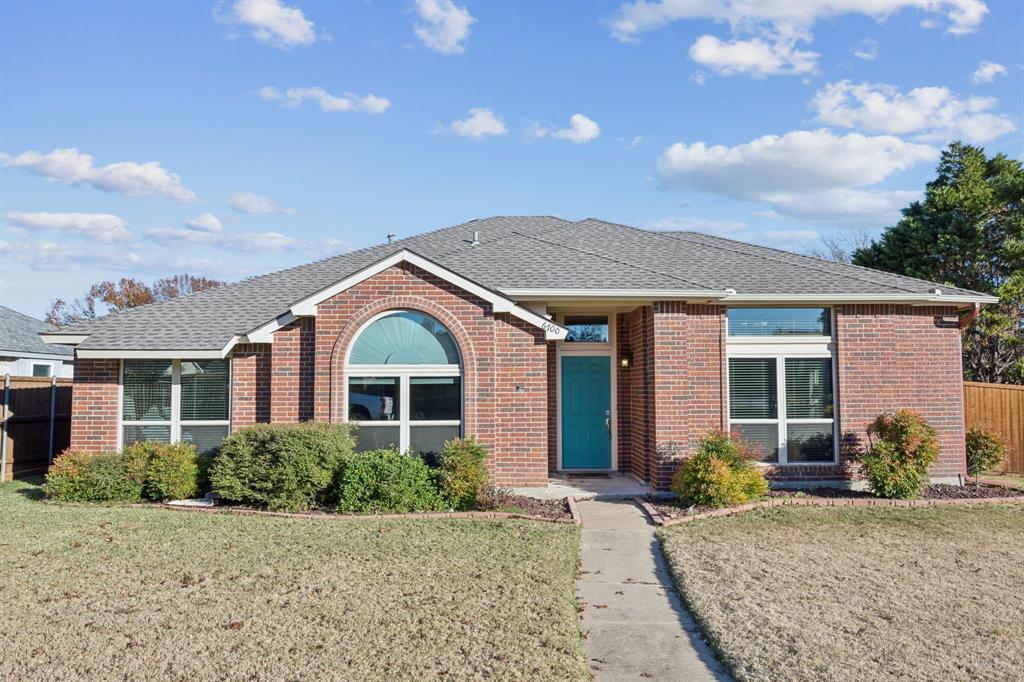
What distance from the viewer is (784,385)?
12.3m

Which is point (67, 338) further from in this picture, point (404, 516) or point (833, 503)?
point (833, 503)

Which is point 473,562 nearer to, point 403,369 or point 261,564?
point 261,564

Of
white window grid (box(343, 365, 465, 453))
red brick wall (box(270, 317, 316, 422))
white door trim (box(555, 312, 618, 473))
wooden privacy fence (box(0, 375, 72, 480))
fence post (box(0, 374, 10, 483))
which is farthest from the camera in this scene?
wooden privacy fence (box(0, 375, 72, 480))

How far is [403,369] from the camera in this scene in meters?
11.3

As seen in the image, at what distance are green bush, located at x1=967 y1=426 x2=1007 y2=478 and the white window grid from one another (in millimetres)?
9084

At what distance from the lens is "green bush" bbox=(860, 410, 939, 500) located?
1091 cm

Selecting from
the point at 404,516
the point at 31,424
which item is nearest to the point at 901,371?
the point at 404,516

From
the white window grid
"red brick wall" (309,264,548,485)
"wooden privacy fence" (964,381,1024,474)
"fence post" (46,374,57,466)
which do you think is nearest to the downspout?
"wooden privacy fence" (964,381,1024,474)

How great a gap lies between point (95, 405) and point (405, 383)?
545 centimetres

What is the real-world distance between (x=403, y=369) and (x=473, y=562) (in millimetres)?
4439

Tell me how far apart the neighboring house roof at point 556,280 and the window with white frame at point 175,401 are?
567 mm

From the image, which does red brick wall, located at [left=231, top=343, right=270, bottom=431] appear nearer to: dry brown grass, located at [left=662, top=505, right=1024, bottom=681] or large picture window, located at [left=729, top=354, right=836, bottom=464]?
dry brown grass, located at [left=662, top=505, right=1024, bottom=681]

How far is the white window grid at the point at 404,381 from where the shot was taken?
11.2 meters

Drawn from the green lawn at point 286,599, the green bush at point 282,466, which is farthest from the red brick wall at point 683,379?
the green bush at point 282,466
